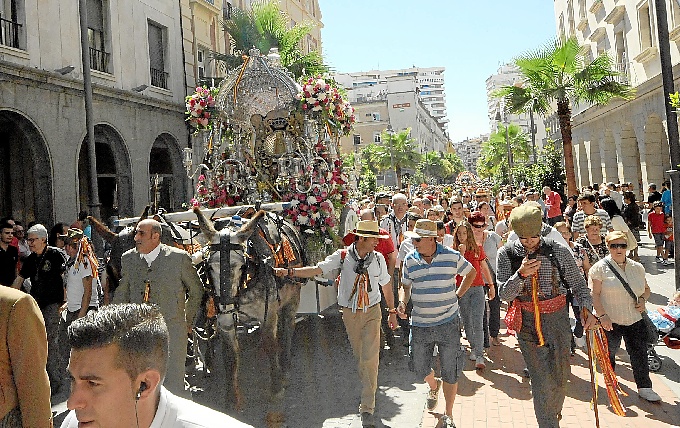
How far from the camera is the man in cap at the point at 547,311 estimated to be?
4.96 meters

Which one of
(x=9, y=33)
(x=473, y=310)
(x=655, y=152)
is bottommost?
(x=473, y=310)

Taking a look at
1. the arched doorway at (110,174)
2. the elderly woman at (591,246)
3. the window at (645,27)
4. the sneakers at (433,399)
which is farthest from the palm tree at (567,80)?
the sneakers at (433,399)

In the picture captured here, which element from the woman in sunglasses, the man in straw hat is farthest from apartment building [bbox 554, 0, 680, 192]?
the man in straw hat

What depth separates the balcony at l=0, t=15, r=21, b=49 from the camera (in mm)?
14565

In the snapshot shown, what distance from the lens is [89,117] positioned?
1243 centimetres

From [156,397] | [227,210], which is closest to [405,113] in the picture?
[227,210]

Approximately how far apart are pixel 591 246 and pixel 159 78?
58.8 feet

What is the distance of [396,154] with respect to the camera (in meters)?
59.4

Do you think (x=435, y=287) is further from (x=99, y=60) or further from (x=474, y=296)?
(x=99, y=60)

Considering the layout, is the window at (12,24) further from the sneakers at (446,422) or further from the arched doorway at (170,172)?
Result: the sneakers at (446,422)

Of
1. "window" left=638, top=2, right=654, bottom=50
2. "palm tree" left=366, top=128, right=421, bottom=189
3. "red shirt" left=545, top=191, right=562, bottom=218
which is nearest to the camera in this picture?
"red shirt" left=545, top=191, right=562, bottom=218

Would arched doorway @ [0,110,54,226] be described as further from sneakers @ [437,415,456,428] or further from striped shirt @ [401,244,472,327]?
sneakers @ [437,415,456,428]

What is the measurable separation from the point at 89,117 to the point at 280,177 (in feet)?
14.7

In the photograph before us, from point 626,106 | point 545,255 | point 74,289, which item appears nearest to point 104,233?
point 74,289
